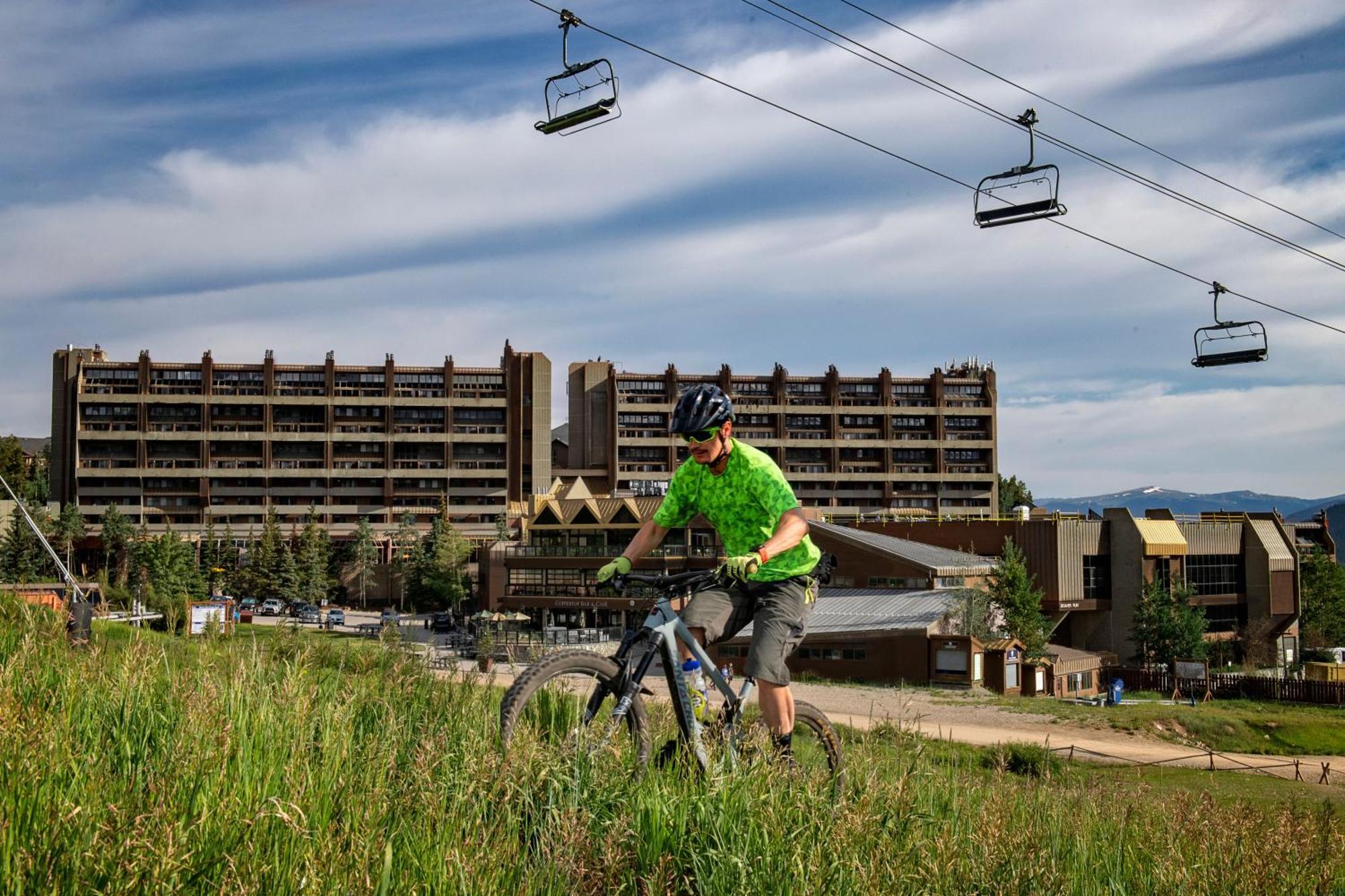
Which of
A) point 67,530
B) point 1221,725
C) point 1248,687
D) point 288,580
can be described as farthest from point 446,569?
point 1221,725

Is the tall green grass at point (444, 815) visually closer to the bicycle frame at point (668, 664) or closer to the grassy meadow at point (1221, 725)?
the bicycle frame at point (668, 664)

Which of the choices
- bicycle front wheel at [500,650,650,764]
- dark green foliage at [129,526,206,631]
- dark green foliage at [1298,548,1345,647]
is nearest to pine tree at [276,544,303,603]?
dark green foliage at [129,526,206,631]

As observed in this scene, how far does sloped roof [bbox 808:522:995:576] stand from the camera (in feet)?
162

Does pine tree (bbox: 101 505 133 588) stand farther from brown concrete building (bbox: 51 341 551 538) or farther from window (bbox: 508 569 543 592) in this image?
window (bbox: 508 569 543 592)

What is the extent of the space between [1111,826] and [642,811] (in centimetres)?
288

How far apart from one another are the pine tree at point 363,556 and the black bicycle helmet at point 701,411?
279ft

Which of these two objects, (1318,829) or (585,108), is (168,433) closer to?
(585,108)

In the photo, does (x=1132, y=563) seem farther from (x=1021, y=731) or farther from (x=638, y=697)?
(x=638, y=697)

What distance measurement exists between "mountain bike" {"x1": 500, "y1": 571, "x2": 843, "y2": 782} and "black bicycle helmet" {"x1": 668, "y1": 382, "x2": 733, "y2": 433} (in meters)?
0.82

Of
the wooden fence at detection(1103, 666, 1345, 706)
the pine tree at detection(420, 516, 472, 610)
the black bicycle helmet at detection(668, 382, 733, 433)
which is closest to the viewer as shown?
the black bicycle helmet at detection(668, 382, 733, 433)

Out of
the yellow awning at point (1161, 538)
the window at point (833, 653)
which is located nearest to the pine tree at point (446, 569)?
the window at point (833, 653)

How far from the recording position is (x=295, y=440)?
324ft

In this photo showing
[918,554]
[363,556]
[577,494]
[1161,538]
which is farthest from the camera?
[363,556]

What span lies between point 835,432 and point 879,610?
198 ft
